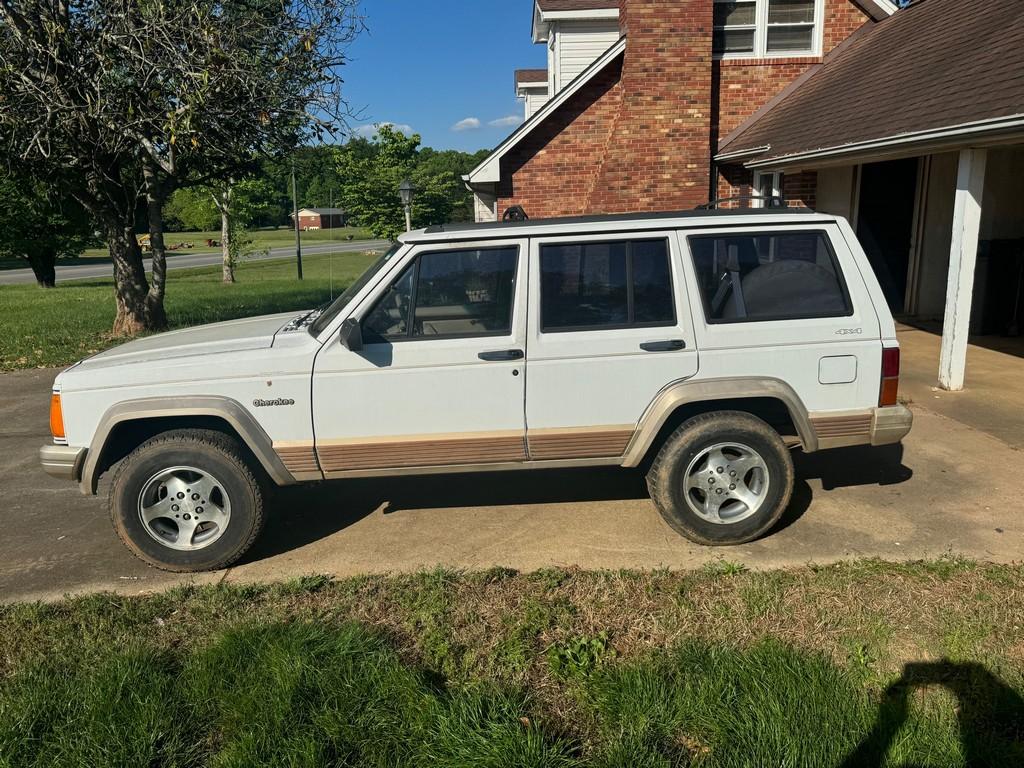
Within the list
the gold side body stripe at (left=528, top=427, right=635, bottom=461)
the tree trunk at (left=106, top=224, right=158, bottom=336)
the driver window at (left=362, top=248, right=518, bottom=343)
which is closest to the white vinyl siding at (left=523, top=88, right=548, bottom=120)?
the tree trunk at (left=106, top=224, right=158, bottom=336)

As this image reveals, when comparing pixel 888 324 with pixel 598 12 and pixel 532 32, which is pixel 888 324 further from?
pixel 532 32

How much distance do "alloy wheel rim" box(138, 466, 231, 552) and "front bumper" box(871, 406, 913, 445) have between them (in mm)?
3736

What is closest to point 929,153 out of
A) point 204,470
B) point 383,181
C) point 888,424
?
point 888,424

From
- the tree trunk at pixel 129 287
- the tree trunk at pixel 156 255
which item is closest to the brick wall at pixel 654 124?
the tree trunk at pixel 156 255

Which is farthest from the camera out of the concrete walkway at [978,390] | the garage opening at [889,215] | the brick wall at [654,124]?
the brick wall at [654,124]

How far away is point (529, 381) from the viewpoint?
442 cm

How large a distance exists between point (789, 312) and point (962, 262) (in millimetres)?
4377

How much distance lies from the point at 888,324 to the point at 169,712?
13.6 feet

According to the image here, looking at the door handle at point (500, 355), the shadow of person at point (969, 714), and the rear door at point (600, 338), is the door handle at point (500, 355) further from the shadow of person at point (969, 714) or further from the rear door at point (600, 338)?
the shadow of person at point (969, 714)

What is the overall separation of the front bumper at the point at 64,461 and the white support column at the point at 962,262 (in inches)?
300

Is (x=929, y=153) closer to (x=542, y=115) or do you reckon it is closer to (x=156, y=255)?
(x=542, y=115)

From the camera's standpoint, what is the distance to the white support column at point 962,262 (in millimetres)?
7680

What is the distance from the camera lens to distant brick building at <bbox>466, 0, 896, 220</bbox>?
12.7 meters

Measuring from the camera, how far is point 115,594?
4227mm
